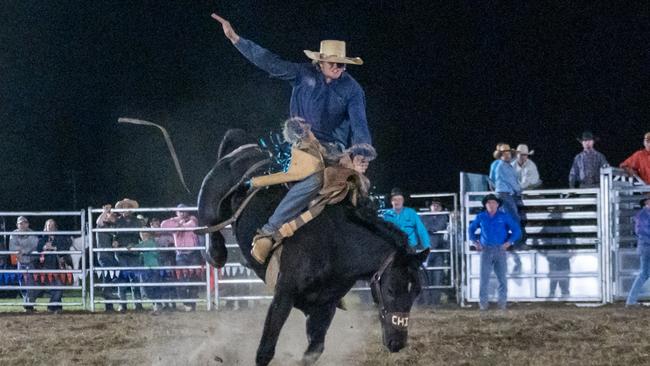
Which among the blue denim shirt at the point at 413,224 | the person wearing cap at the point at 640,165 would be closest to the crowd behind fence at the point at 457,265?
the person wearing cap at the point at 640,165

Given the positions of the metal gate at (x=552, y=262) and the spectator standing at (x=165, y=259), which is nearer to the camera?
the metal gate at (x=552, y=262)

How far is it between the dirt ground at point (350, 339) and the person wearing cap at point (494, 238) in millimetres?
853

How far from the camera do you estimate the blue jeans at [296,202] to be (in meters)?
5.52

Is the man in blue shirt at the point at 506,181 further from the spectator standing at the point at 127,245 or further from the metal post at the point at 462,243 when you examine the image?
the spectator standing at the point at 127,245

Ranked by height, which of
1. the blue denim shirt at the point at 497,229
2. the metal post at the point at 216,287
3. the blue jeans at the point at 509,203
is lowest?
the metal post at the point at 216,287

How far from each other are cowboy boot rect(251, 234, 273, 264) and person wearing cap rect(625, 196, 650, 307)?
6.56 m

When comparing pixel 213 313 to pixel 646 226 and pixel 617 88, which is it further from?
pixel 617 88

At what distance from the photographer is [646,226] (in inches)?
434

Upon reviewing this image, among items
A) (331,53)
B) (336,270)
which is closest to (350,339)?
(336,270)

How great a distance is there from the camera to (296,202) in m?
5.52

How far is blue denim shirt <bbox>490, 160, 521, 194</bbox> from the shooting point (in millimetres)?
11852

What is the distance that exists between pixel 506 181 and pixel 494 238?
2.55ft

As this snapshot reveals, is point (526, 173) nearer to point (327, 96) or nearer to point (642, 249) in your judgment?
point (642, 249)

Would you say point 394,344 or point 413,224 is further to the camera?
point 413,224
